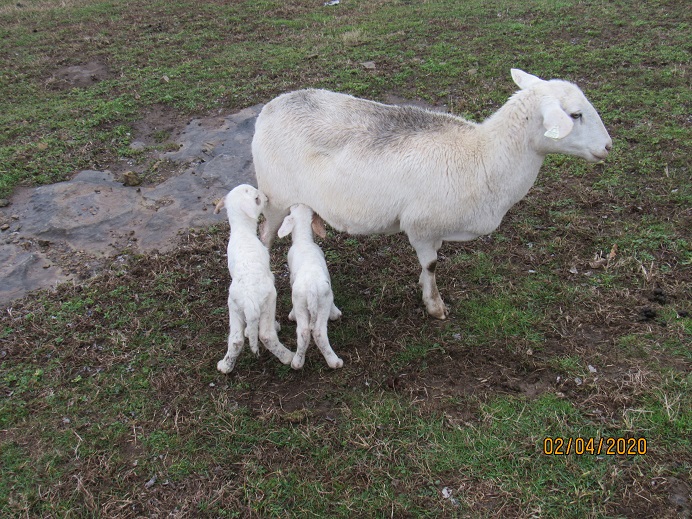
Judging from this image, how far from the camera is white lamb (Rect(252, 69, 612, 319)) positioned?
405 centimetres

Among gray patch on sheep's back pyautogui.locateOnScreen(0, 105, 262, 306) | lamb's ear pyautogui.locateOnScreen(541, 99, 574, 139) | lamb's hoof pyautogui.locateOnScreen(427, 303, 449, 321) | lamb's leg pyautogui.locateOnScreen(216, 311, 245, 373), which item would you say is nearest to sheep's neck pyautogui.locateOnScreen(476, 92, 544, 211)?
lamb's ear pyautogui.locateOnScreen(541, 99, 574, 139)

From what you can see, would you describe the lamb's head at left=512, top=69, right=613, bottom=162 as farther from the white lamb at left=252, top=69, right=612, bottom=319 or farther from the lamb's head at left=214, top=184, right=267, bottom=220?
the lamb's head at left=214, top=184, right=267, bottom=220

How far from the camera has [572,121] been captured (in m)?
3.84

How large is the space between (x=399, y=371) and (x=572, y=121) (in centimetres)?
221

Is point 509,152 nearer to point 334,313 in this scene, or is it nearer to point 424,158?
point 424,158

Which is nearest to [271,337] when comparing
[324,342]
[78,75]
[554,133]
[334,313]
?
[324,342]

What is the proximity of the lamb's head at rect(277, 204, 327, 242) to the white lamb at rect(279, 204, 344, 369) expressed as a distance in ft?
0.15

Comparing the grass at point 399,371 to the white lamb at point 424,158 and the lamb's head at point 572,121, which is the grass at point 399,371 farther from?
the lamb's head at point 572,121

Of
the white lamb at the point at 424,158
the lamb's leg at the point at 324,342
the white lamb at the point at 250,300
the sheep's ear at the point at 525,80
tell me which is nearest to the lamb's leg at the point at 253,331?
the white lamb at the point at 250,300

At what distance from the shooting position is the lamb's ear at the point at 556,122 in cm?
372

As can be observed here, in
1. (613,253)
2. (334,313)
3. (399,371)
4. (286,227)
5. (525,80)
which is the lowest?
(399,371)

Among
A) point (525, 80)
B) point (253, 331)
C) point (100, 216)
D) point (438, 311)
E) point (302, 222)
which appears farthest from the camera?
point (100, 216)

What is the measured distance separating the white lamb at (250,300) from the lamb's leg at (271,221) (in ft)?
1.81

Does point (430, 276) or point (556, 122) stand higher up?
point (556, 122)
